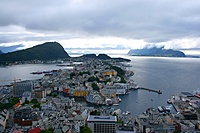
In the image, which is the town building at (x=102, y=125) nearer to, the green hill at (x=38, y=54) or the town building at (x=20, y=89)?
the town building at (x=20, y=89)

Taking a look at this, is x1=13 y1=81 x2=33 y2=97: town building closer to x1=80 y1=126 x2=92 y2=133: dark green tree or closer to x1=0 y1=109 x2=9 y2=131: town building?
x1=0 y1=109 x2=9 y2=131: town building

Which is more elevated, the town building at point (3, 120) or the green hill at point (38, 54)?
the green hill at point (38, 54)

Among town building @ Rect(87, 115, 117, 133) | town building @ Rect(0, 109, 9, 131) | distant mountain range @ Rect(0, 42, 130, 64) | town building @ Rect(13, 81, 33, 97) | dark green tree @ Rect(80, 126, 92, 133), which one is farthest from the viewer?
distant mountain range @ Rect(0, 42, 130, 64)

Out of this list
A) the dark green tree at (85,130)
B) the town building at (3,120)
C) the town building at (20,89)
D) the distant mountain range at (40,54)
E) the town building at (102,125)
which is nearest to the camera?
the dark green tree at (85,130)

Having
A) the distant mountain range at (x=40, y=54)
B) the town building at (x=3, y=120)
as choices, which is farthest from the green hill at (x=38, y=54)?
the town building at (x=3, y=120)

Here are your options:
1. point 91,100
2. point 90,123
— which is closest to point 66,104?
point 91,100

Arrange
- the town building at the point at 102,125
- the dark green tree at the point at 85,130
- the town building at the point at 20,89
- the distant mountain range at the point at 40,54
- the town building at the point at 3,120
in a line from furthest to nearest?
the distant mountain range at the point at 40,54
the town building at the point at 20,89
the town building at the point at 3,120
the town building at the point at 102,125
the dark green tree at the point at 85,130

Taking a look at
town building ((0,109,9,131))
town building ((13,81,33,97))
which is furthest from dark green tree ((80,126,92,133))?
town building ((13,81,33,97))

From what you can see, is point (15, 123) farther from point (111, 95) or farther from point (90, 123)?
point (111, 95)

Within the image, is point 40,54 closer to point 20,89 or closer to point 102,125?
point 20,89
